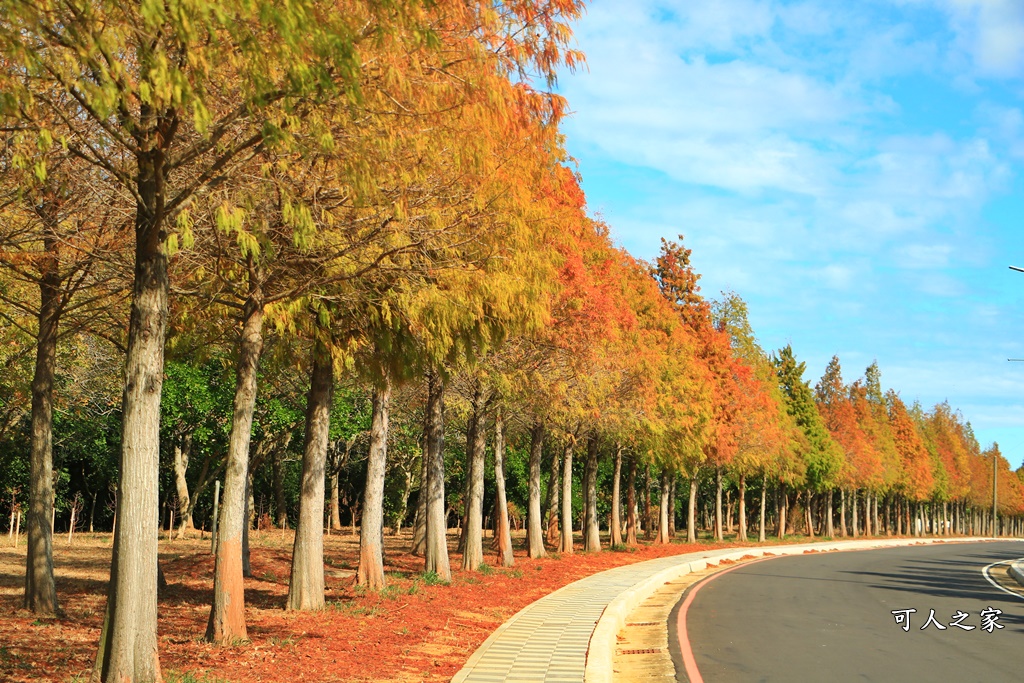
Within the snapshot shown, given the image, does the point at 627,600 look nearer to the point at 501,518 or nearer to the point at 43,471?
the point at 501,518

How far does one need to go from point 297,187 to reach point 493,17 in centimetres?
304

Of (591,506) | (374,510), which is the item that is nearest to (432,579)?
(374,510)

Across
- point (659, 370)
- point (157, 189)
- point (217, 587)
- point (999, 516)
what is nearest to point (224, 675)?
point (217, 587)

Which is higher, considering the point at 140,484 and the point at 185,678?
the point at 140,484

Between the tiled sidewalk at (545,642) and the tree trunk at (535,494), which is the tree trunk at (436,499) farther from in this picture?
the tree trunk at (535,494)

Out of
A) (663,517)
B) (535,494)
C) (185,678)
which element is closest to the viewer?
(185,678)

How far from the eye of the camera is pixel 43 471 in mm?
13953

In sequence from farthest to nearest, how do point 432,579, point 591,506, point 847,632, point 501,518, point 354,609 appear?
point 591,506, point 501,518, point 432,579, point 847,632, point 354,609

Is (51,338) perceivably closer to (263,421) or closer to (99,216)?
(99,216)

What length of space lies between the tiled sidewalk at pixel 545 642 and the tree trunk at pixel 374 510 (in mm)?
3252

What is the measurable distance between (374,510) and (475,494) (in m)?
6.44

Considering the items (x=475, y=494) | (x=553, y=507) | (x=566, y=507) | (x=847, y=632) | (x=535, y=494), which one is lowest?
(x=847, y=632)

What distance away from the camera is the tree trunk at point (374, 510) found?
18547 millimetres

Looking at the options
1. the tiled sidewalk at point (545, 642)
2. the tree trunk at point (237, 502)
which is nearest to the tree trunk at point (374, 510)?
the tiled sidewalk at point (545, 642)
